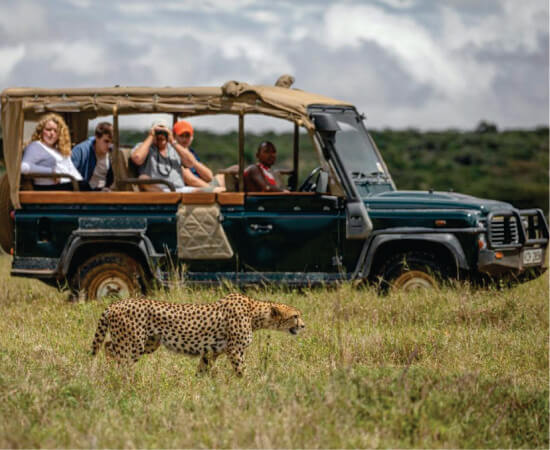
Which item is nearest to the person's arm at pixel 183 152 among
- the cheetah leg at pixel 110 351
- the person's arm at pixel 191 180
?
the person's arm at pixel 191 180

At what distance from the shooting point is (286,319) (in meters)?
6.18

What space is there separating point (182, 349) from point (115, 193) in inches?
141

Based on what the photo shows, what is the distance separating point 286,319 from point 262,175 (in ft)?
12.0

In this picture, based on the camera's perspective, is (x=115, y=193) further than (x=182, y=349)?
Yes

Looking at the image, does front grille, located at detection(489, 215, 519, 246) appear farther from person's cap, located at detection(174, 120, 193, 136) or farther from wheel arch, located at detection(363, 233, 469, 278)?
person's cap, located at detection(174, 120, 193, 136)

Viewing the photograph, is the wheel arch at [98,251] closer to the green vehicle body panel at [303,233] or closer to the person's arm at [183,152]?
the green vehicle body panel at [303,233]

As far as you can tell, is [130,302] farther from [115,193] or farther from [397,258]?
[397,258]

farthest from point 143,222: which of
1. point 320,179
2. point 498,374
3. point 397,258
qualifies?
point 498,374

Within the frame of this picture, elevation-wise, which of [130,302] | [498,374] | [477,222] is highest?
[477,222]

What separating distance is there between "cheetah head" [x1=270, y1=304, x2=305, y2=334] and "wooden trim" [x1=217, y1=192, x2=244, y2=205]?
10.5ft

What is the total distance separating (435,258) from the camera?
945cm

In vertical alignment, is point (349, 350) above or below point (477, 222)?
below

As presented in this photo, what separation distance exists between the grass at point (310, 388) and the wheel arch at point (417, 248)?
2.52ft

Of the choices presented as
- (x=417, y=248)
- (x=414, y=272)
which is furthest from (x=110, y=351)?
(x=417, y=248)
